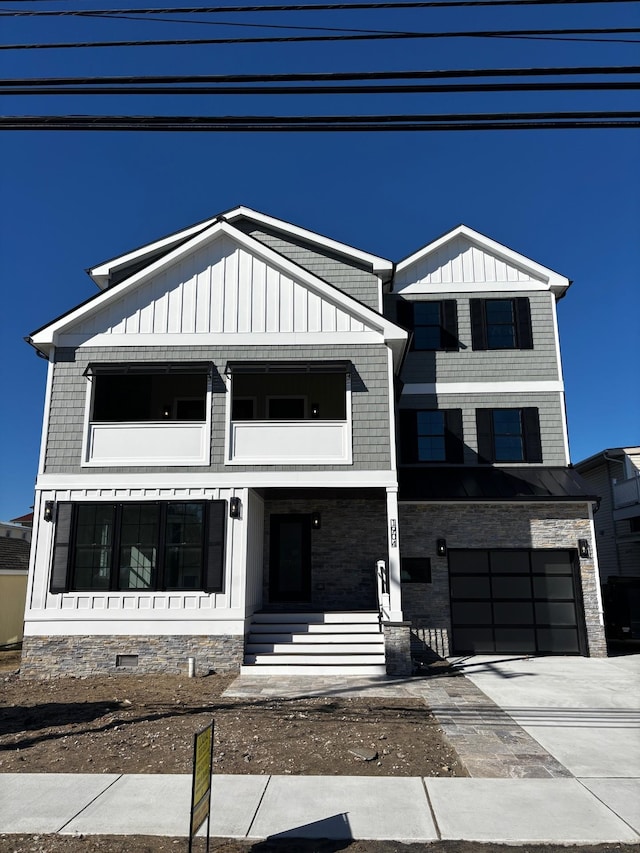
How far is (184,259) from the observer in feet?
43.2

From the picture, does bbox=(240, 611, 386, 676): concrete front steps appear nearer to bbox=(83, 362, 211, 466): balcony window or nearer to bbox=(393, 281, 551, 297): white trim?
bbox=(83, 362, 211, 466): balcony window

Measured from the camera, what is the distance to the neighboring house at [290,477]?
11.8m

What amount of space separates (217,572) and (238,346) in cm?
474

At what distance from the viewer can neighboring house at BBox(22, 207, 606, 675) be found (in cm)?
1177

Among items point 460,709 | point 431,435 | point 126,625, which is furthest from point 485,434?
point 126,625

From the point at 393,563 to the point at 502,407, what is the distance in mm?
6012

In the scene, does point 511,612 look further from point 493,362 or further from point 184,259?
point 184,259

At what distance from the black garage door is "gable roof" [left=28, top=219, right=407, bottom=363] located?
572cm

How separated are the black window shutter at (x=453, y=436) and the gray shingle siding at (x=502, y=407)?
107mm

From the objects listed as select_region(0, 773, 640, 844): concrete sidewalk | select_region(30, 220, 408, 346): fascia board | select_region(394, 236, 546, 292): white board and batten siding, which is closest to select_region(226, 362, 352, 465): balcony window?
select_region(30, 220, 408, 346): fascia board

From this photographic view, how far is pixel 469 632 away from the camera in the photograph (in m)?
14.1

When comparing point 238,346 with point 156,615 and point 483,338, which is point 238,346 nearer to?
point 156,615

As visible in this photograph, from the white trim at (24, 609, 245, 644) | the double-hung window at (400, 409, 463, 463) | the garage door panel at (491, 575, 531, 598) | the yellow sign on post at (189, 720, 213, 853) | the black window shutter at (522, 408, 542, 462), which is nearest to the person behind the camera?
the yellow sign on post at (189, 720, 213, 853)

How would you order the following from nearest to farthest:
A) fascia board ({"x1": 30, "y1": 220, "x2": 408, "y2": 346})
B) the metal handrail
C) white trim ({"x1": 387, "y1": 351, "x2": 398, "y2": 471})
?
the metal handrail → white trim ({"x1": 387, "y1": 351, "x2": 398, "y2": 471}) → fascia board ({"x1": 30, "y1": 220, "x2": 408, "y2": 346})
